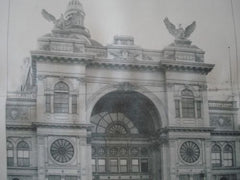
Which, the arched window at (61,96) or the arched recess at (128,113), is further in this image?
the arched recess at (128,113)

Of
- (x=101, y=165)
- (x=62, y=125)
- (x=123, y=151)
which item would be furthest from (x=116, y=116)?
(x=62, y=125)

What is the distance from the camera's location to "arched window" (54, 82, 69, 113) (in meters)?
21.0

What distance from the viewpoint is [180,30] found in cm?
2212

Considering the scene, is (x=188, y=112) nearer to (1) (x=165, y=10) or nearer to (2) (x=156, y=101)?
(2) (x=156, y=101)

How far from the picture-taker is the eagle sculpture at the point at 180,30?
20.8 metres

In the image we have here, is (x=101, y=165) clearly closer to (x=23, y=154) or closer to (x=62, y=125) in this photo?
(x=62, y=125)

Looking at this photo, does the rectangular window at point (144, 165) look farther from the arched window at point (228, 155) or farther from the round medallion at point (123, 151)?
the arched window at point (228, 155)

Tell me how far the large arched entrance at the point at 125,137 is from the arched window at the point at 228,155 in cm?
261

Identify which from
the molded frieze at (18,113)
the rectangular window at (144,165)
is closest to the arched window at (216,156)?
the rectangular window at (144,165)

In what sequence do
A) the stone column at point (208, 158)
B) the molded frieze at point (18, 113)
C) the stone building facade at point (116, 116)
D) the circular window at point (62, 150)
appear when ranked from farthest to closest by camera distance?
1. the stone column at point (208, 158)
2. the molded frieze at point (18, 113)
3. the stone building facade at point (116, 116)
4. the circular window at point (62, 150)

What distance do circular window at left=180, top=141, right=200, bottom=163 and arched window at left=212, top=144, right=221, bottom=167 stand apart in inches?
39.1

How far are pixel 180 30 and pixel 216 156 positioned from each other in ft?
16.4

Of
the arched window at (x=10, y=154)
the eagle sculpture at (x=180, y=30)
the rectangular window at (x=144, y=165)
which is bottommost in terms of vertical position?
the rectangular window at (x=144, y=165)

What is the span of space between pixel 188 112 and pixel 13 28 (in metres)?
7.73
